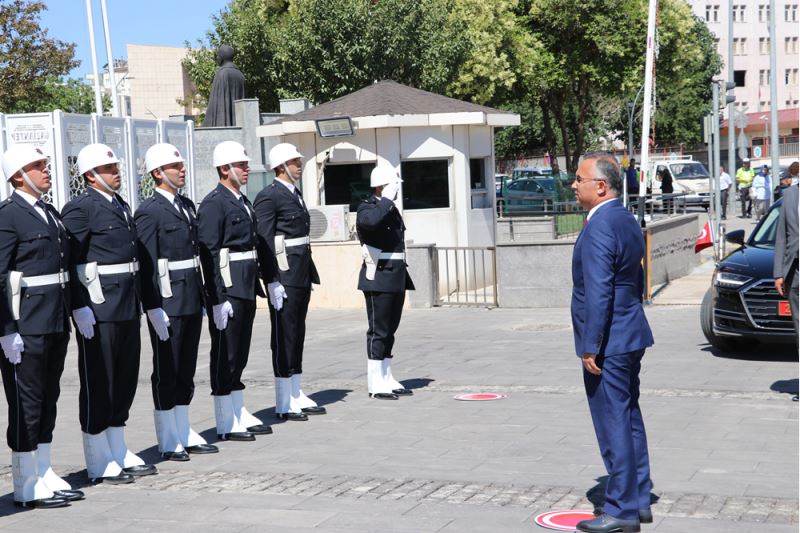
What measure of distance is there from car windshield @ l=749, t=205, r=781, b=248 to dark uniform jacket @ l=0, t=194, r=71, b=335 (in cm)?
839

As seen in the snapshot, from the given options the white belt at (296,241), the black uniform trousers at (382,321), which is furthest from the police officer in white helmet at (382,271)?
the white belt at (296,241)

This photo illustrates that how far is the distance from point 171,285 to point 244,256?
907mm

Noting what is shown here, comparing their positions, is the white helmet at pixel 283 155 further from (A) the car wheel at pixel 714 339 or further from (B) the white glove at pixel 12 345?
(A) the car wheel at pixel 714 339

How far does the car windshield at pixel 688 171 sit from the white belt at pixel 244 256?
4287 centimetres

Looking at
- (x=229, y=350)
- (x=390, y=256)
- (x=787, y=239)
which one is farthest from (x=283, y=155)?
(x=787, y=239)

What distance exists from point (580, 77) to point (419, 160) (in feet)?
101

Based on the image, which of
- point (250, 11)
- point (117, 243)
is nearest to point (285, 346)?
point (117, 243)

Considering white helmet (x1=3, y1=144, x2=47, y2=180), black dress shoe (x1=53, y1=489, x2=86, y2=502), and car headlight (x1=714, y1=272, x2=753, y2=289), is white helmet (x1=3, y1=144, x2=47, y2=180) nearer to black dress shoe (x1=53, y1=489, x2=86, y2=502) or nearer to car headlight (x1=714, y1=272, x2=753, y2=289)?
black dress shoe (x1=53, y1=489, x2=86, y2=502)

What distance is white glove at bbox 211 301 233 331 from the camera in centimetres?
912

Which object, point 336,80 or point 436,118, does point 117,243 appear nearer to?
point 436,118

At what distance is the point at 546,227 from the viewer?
31.2 meters

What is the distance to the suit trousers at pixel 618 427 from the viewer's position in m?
6.39

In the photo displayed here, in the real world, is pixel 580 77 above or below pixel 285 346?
above

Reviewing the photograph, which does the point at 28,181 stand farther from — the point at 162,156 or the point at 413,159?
the point at 413,159
